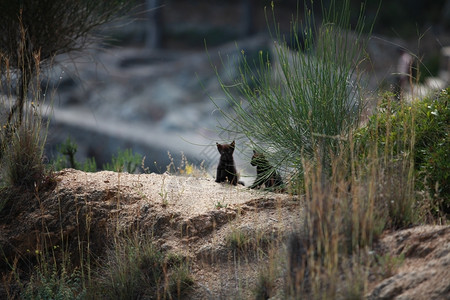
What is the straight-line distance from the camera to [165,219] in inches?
195

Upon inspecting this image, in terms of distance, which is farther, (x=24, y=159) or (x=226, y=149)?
(x=226, y=149)

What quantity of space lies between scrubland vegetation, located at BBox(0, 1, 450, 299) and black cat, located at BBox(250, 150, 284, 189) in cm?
10

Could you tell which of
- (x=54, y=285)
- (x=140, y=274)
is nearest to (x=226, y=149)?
(x=140, y=274)

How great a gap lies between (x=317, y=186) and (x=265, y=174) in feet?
5.90

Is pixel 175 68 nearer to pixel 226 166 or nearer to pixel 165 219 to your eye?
pixel 226 166

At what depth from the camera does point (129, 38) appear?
29.7 metres

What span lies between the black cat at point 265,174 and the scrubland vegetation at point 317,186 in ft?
0.33

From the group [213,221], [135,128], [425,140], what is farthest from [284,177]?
[135,128]

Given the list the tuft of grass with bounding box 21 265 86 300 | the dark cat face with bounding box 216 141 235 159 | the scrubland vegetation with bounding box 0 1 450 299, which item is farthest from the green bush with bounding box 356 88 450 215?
the tuft of grass with bounding box 21 265 86 300

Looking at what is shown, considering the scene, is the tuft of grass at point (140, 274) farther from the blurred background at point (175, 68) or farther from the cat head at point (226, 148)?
the blurred background at point (175, 68)

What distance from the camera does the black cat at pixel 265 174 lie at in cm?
527

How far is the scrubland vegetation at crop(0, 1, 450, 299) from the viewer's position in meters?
3.58

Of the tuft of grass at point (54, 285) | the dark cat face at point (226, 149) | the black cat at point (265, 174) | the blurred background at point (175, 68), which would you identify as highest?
the blurred background at point (175, 68)

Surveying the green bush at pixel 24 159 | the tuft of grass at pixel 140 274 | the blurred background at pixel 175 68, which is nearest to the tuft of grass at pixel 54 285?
the tuft of grass at pixel 140 274
